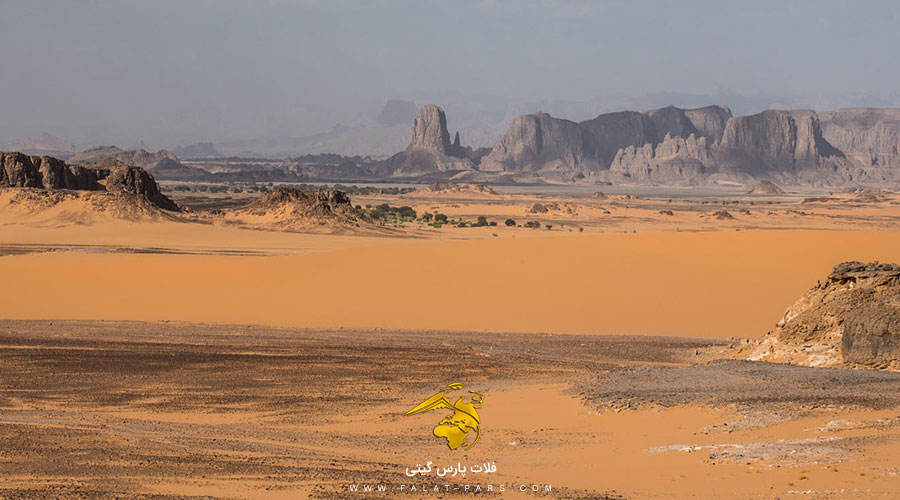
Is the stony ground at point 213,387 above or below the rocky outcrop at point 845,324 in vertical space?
below

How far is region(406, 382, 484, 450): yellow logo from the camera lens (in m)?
11.6

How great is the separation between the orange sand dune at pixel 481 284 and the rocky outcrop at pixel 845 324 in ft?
24.5

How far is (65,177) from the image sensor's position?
243ft

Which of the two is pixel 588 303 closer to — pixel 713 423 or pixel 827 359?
pixel 827 359

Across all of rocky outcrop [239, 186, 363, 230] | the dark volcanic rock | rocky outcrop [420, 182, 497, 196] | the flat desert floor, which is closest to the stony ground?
the flat desert floor

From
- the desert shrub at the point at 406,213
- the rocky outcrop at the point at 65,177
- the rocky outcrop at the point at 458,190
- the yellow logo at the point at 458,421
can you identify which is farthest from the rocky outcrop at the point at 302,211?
the rocky outcrop at the point at 458,190

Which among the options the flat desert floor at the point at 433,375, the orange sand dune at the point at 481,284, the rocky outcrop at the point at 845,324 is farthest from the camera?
the orange sand dune at the point at 481,284

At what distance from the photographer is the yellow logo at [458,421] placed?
11641 mm

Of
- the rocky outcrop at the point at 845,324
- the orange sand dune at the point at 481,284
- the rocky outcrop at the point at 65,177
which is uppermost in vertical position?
the rocky outcrop at the point at 65,177

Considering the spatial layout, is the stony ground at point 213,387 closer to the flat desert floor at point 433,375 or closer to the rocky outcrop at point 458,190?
the flat desert floor at point 433,375

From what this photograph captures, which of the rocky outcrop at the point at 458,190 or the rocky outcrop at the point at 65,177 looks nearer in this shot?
the rocky outcrop at the point at 65,177

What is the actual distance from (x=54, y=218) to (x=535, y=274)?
137 ft

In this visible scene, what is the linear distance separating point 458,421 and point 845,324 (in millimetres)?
7457

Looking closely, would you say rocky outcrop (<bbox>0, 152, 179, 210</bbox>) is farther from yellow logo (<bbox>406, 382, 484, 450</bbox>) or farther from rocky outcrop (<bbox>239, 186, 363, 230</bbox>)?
yellow logo (<bbox>406, 382, 484, 450</bbox>)
